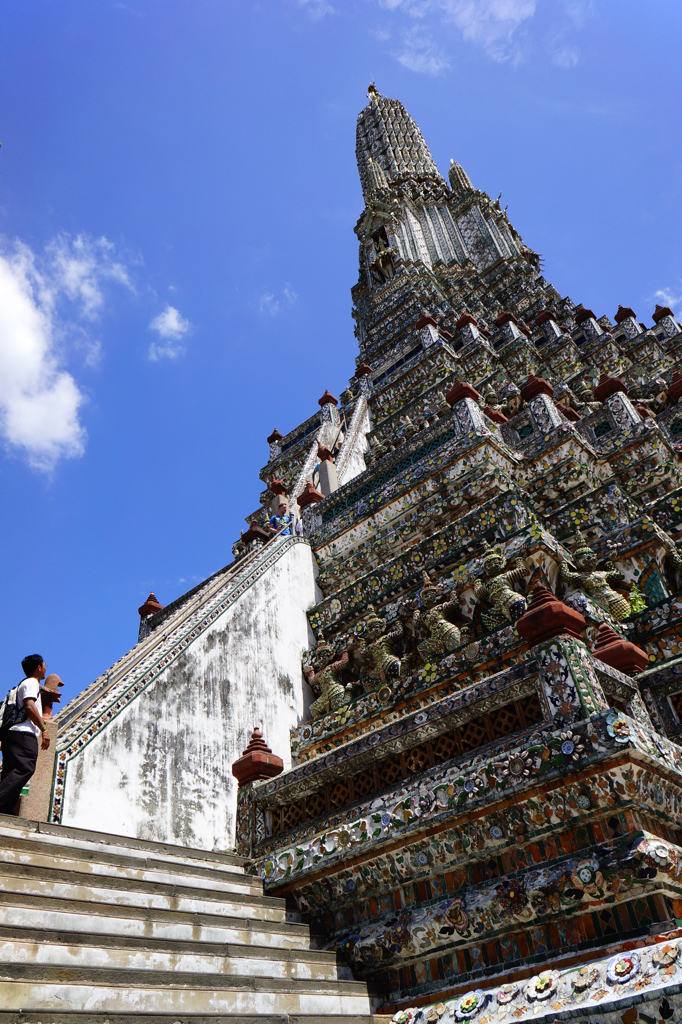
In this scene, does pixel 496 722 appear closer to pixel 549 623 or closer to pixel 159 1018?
pixel 549 623

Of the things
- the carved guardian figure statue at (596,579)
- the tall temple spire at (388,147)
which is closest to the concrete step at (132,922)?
the carved guardian figure statue at (596,579)

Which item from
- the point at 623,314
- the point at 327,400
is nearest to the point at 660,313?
the point at 623,314

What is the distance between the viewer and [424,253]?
2748 centimetres

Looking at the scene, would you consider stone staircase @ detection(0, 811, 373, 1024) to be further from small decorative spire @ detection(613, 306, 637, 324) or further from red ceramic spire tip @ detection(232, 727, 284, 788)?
small decorative spire @ detection(613, 306, 637, 324)

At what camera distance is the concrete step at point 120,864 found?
13.0ft

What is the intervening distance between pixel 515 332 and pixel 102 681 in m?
14.6

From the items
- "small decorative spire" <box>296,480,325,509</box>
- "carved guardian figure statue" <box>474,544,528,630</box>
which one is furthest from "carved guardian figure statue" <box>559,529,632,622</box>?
"small decorative spire" <box>296,480,325,509</box>

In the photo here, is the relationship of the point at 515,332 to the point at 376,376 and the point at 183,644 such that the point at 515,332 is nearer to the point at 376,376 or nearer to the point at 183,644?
the point at 376,376

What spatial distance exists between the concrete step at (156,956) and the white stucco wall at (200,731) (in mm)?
2318

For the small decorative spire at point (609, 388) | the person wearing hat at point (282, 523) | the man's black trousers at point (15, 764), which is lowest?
the man's black trousers at point (15, 764)

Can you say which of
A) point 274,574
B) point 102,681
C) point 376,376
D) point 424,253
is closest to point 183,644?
point 102,681

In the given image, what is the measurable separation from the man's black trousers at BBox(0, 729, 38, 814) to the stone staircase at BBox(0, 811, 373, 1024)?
0.74m

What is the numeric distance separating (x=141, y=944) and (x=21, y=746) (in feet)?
6.91

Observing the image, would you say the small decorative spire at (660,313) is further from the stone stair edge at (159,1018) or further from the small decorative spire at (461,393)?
the stone stair edge at (159,1018)
